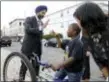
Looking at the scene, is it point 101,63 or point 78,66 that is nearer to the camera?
point 101,63

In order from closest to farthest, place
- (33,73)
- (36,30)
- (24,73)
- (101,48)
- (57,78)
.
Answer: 1. (101,48)
2. (33,73)
3. (24,73)
4. (57,78)
5. (36,30)

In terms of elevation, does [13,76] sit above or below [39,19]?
below

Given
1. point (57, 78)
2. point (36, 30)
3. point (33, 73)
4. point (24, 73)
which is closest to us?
point (33, 73)

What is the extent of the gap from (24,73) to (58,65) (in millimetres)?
A: 528

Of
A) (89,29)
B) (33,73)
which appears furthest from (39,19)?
(89,29)

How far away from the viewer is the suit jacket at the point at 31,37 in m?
4.86

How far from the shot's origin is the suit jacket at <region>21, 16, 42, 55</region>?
4.86 m

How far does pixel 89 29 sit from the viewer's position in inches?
93.1

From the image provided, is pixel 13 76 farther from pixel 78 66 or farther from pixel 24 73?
pixel 78 66

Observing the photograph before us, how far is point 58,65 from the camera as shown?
128 inches

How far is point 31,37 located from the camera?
504 centimetres

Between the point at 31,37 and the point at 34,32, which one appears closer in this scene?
the point at 34,32

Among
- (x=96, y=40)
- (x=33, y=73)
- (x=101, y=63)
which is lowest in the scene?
(x=33, y=73)

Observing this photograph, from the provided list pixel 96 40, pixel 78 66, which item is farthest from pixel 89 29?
pixel 78 66
